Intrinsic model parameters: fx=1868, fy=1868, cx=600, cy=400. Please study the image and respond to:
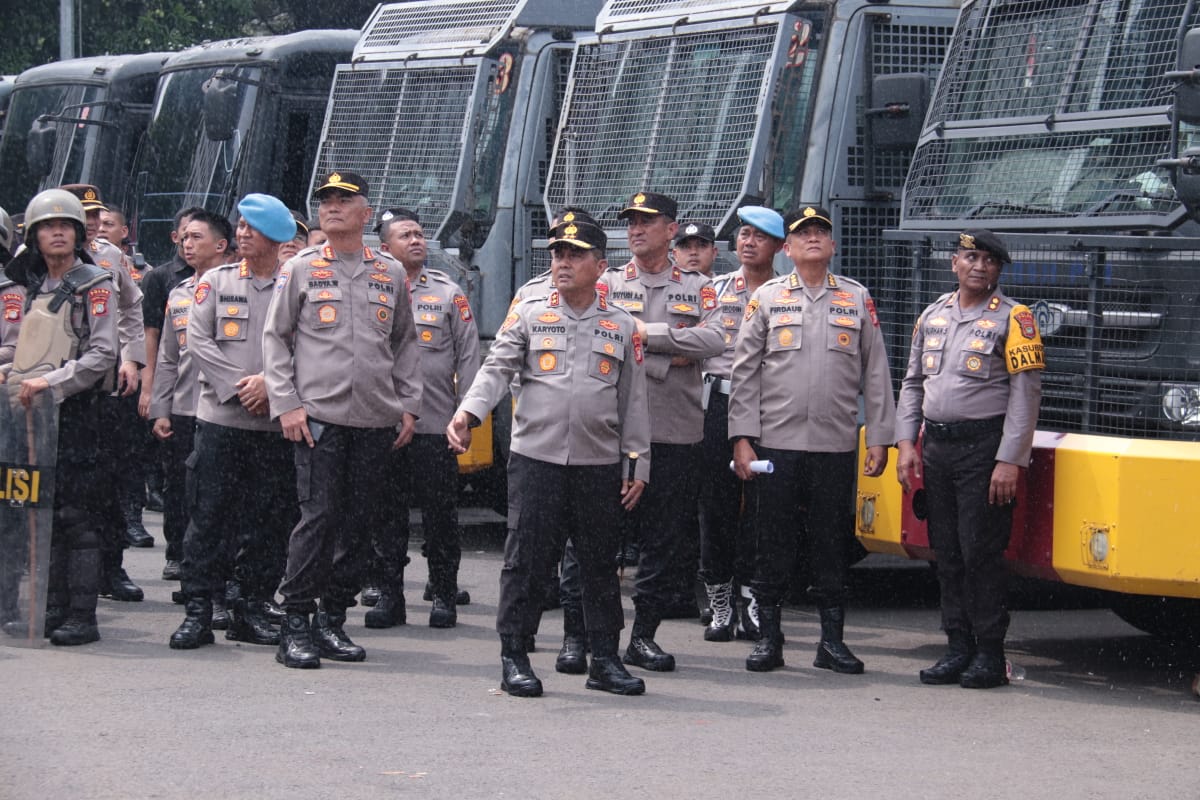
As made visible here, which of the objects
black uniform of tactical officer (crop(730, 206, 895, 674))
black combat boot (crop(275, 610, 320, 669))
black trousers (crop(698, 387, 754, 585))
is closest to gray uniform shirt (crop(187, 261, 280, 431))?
black combat boot (crop(275, 610, 320, 669))

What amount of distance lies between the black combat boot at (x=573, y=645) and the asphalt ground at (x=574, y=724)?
0.05 meters

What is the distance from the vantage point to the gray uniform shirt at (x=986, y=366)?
7371mm

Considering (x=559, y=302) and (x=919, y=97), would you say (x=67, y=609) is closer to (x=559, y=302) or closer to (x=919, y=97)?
(x=559, y=302)

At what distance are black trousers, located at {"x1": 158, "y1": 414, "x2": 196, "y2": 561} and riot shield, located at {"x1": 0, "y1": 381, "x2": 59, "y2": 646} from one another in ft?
3.71

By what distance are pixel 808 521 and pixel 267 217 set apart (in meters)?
2.69

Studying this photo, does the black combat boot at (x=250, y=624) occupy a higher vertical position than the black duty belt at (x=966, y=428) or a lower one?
lower

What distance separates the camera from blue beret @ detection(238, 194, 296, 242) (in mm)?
8156

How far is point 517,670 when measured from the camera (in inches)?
285

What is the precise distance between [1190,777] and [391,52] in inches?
312

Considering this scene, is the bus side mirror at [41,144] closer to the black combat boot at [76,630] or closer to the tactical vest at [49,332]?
the tactical vest at [49,332]

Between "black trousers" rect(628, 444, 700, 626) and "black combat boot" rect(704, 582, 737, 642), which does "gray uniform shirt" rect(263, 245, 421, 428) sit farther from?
"black combat boot" rect(704, 582, 737, 642)

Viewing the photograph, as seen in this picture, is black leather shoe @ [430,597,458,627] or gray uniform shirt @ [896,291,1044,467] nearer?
gray uniform shirt @ [896,291,1044,467]

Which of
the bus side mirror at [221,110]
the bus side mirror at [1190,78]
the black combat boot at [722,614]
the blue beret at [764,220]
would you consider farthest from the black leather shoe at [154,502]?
the bus side mirror at [1190,78]

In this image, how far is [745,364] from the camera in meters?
8.06
